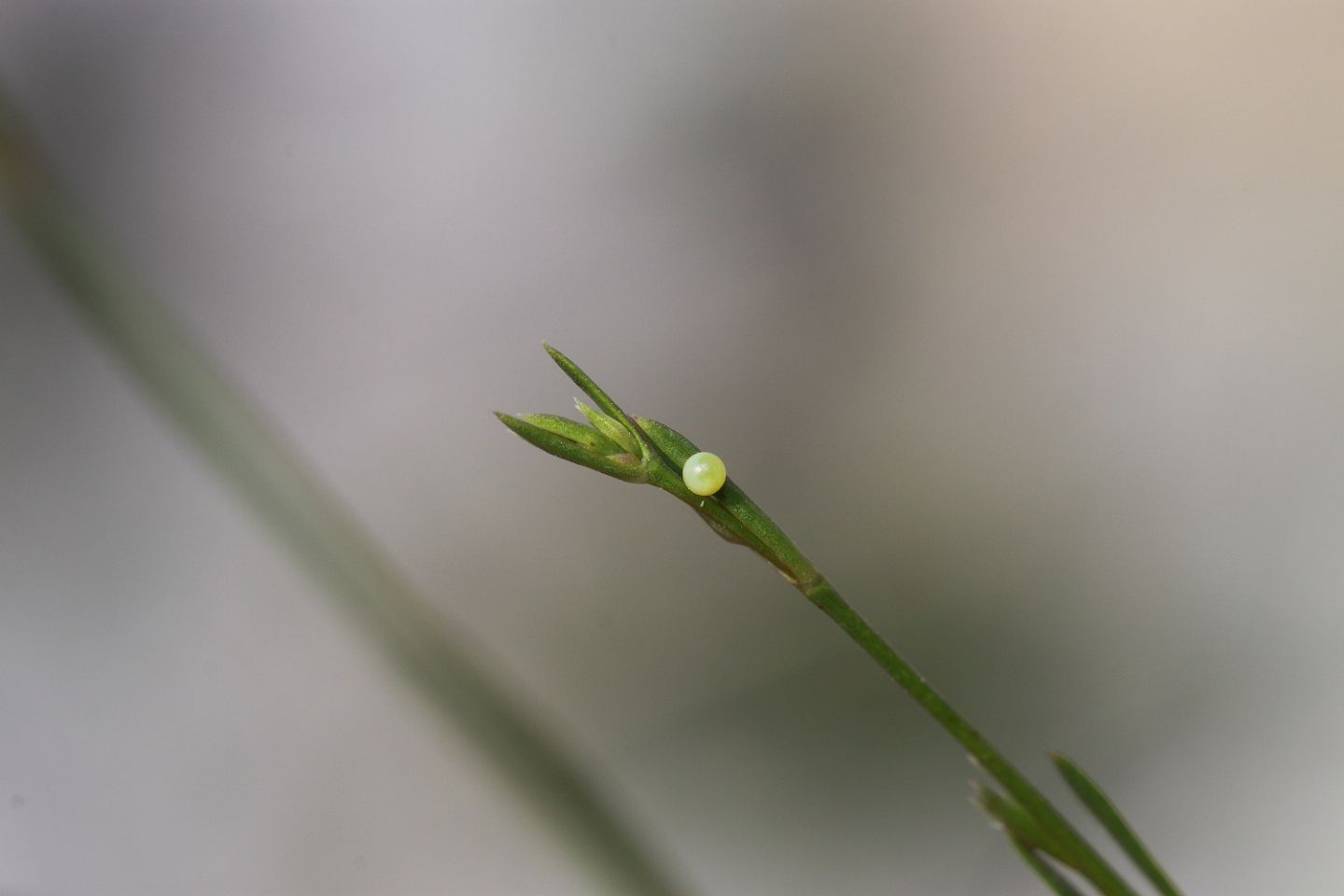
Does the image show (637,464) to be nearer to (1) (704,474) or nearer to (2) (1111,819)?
(1) (704,474)

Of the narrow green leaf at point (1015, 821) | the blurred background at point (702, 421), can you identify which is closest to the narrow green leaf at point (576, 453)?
the narrow green leaf at point (1015, 821)

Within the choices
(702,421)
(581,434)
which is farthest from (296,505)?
(581,434)

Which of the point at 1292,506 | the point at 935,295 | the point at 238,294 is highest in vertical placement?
the point at 238,294

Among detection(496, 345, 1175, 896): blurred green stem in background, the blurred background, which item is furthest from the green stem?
the blurred background

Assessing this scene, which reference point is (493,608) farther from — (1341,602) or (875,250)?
(1341,602)

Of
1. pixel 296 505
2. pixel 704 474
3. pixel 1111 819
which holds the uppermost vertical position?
pixel 296 505

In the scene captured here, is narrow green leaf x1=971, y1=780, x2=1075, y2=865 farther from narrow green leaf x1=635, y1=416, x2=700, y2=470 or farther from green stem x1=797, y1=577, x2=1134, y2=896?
narrow green leaf x1=635, y1=416, x2=700, y2=470

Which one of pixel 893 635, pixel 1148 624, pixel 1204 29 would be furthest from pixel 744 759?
pixel 1204 29
